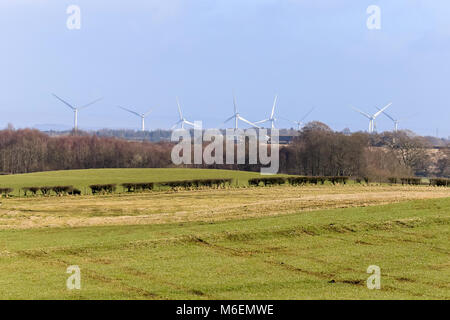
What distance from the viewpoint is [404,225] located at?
30.3m

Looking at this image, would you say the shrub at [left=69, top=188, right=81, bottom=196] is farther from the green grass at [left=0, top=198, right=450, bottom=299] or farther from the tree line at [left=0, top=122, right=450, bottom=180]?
the tree line at [left=0, top=122, right=450, bottom=180]

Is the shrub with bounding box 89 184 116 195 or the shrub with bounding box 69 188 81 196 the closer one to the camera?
the shrub with bounding box 69 188 81 196

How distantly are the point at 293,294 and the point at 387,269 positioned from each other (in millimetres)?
5208

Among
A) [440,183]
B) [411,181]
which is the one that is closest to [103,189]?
[411,181]

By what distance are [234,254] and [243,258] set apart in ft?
3.22

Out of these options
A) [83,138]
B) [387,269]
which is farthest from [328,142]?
[387,269]

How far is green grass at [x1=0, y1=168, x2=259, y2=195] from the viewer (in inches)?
2987

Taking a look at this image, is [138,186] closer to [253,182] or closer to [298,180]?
[253,182]

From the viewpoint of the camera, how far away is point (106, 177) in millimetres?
86625

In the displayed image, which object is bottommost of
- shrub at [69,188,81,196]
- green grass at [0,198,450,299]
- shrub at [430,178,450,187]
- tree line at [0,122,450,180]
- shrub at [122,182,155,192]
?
green grass at [0,198,450,299]

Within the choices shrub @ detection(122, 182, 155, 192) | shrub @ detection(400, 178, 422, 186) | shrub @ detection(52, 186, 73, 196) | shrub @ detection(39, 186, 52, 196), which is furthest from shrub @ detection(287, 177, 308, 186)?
shrub @ detection(39, 186, 52, 196)

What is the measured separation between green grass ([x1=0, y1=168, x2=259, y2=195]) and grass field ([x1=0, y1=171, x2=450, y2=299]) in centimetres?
3481

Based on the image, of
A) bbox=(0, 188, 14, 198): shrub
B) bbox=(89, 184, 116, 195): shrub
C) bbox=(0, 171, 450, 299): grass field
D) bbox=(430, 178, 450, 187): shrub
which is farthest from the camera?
bbox=(430, 178, 450, 187): shrub

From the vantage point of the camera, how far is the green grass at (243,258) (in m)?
17.6
